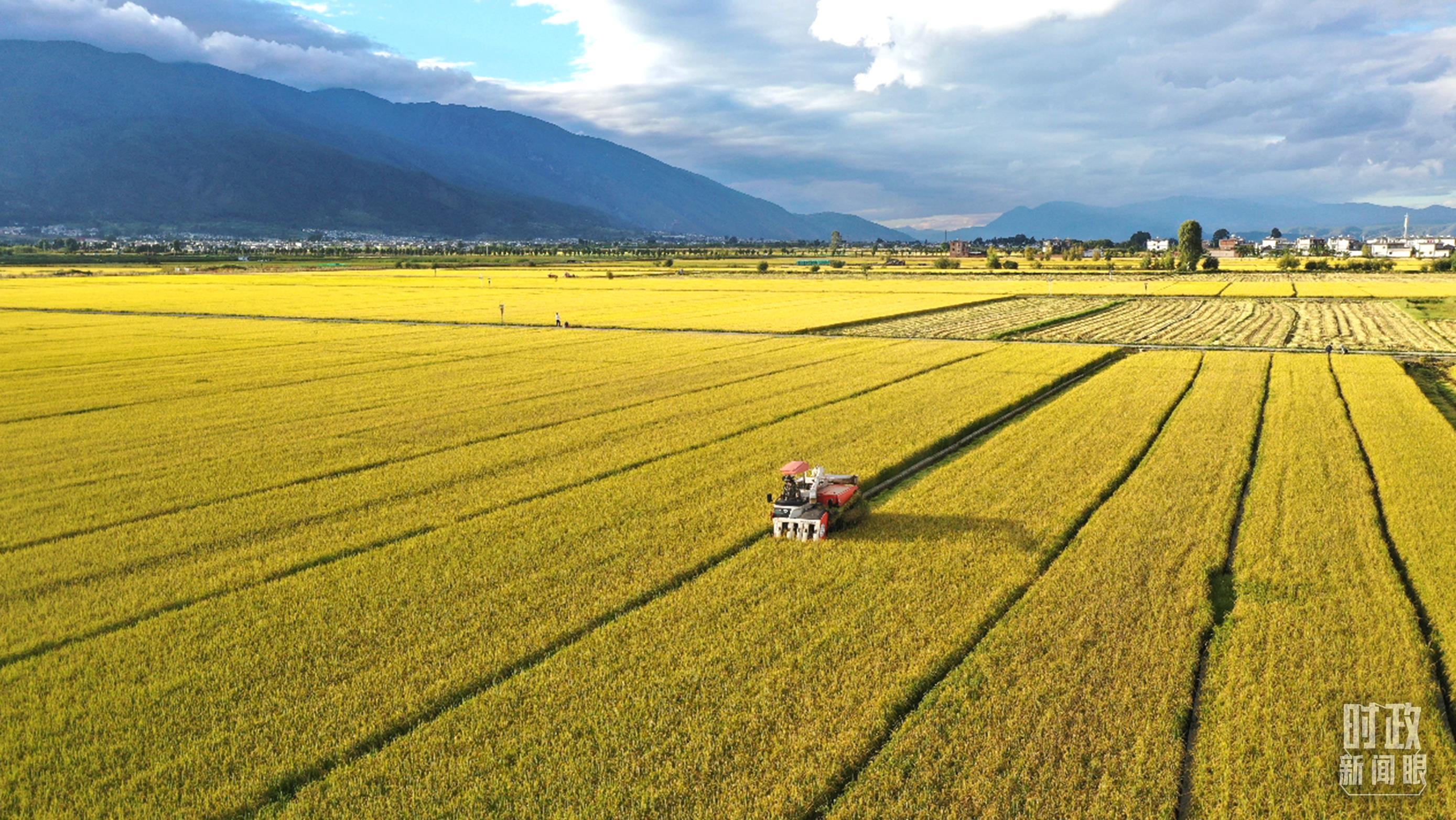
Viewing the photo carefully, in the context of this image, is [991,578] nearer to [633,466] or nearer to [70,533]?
[633,466]

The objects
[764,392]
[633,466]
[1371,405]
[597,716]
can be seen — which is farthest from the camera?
[764,392]

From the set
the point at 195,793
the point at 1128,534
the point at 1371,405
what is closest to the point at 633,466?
the point at 1128,534

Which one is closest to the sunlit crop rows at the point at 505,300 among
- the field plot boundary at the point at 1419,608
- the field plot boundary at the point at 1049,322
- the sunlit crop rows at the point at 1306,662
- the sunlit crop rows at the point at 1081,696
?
the field plot boundary at the point at 1049,322

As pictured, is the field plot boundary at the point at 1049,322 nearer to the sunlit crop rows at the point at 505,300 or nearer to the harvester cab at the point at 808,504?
the sunlit crop rows at the point at 505,300

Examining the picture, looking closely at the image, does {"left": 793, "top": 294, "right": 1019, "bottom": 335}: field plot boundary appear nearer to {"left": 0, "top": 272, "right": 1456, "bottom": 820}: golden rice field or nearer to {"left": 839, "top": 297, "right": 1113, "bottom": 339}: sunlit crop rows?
{"left": 839, "top": 297, "right": 1113, "bottom": 339}: sunlit crop rows

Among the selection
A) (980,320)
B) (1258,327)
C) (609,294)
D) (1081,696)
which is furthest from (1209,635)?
(609,294)

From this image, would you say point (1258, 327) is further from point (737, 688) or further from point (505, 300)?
point (505, 300)
